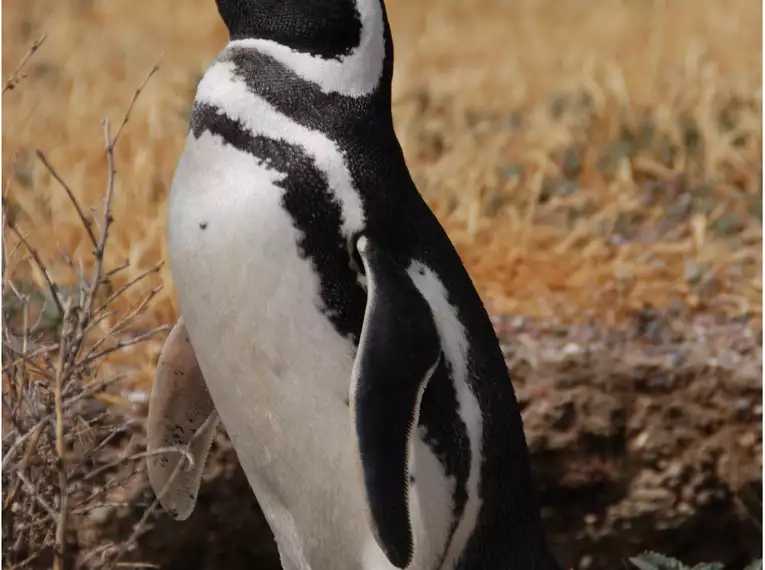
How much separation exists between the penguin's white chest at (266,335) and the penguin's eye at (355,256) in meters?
0.04

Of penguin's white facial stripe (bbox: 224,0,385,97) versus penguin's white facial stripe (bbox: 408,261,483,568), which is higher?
penguin's white facial stripe (bbox: 224,0,385,97)

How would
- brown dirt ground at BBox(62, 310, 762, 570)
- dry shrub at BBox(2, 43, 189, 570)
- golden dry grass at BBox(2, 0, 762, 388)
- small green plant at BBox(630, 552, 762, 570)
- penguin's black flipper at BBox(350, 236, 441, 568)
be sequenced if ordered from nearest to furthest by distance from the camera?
penguin's black flipper at BBox(350, 236, 441, 568) → dry shrub at BBox(2, 43, 189, 570) → small green plant at BBox(630, 552, 762, 570) → brown dirt ground at BBox(62, 310, 762, 570) → golden dry grass at BBox(2, 0, 762, 388)

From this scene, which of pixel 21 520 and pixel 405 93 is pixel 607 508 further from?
pixel 405 93

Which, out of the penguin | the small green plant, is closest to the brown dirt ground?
the small green plant

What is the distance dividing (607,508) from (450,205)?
87 centimetres

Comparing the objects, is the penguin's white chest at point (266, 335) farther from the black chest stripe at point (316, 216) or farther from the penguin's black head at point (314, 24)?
the penguin's black head at point (314, 24)

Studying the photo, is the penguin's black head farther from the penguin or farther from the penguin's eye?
the penguin's eye

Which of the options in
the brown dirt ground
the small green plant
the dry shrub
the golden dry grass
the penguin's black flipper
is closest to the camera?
the penguin's black flipper

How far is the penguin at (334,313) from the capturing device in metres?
1.44

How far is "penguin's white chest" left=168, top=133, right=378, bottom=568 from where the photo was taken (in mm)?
1446

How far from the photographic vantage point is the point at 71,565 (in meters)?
2.20

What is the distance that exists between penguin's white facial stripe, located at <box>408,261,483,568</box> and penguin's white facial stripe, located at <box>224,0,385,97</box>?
8.0 inches

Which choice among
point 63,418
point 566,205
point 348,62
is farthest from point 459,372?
point 566,205

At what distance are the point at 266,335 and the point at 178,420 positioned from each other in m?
0.33
